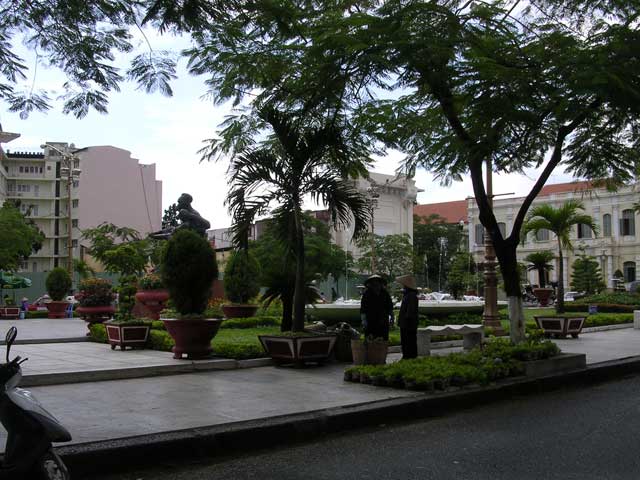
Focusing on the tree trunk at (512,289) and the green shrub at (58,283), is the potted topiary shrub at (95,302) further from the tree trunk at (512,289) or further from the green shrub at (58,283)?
the green shrub at (58,283)

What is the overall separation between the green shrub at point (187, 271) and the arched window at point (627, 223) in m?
61.3

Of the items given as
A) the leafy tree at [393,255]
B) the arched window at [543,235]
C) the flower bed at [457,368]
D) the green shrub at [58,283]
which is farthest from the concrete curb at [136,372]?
the arched window at [543,235]

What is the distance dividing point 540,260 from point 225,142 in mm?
23669

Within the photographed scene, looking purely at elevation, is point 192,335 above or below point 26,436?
above

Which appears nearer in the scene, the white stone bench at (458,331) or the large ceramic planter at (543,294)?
the white stone bench at (458,331)

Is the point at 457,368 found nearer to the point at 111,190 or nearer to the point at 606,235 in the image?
the point at 606,235

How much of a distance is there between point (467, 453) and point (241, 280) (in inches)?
650

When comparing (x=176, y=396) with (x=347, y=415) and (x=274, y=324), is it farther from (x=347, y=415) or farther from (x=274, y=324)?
(x=274, y=324)

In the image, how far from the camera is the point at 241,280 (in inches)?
865

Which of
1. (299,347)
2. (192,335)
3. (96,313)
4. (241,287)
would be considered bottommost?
(299,347)

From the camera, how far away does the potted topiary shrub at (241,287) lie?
2170 centimetres

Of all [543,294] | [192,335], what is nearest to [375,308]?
[192,335]

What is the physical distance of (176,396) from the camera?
812cm

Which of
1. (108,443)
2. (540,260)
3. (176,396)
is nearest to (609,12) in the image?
(176,396)
